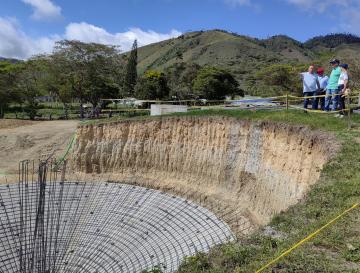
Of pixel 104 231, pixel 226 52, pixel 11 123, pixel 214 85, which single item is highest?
pixel 226 52

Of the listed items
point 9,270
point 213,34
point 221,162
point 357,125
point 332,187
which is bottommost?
point 9,270

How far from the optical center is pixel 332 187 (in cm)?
963

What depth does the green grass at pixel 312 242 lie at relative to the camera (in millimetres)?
6449

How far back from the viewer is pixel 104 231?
17.9m

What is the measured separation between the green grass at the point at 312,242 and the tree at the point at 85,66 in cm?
3481

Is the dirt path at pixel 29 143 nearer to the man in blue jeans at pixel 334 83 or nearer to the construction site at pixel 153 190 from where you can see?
the construction site at pixel 153 190

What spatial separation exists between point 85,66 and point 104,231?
28445mm

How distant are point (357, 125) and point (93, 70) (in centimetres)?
3327

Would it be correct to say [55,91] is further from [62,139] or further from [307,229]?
[307,229]

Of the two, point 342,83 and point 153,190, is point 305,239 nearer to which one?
point 342,83

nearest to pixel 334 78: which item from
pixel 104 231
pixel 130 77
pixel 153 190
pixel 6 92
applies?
pixel 153 190

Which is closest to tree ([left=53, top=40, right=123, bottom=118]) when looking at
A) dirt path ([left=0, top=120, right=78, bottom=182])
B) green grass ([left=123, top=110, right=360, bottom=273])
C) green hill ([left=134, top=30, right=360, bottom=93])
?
dirt path ([left=0, top=120, right=78, bottom=182])

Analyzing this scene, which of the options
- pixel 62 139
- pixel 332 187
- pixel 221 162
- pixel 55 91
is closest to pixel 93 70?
pixel 55 91

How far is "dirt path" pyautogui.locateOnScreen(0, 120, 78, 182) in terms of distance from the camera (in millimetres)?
28250
